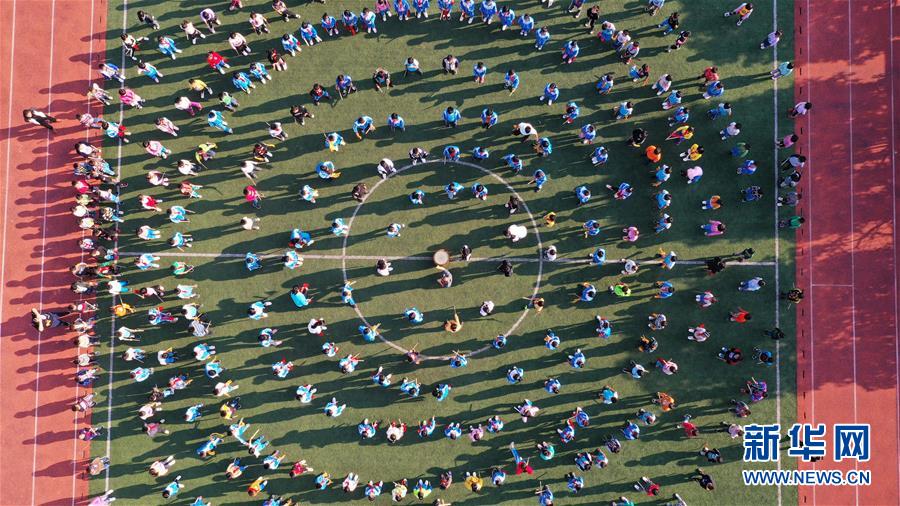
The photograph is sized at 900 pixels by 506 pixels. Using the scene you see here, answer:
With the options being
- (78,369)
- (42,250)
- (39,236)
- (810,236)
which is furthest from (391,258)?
(810,236)

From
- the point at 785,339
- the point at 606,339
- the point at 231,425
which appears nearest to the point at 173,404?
the point at 231,425

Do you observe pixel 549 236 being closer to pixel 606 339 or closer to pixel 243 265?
pixel 606 339

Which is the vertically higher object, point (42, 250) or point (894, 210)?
point (894, 210)

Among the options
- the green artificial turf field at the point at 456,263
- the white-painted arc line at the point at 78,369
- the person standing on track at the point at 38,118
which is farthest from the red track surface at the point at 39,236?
the green artificial turf field at the point at 456,263

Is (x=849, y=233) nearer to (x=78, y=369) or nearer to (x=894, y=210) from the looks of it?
(x=894, y=210)

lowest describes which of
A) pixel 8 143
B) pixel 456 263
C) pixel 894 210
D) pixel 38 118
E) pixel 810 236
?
pixel 456 263

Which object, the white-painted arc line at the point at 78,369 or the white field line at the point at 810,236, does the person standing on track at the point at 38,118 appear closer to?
the white-painted arc line at the point at 78,369

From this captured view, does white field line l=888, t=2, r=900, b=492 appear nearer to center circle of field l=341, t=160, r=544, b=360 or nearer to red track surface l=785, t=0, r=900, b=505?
red track surface l=785, t=0, r=900, b=505
